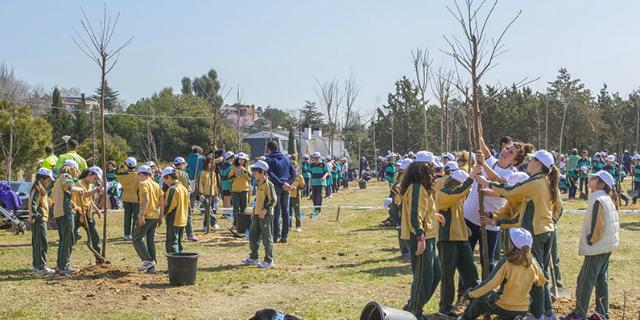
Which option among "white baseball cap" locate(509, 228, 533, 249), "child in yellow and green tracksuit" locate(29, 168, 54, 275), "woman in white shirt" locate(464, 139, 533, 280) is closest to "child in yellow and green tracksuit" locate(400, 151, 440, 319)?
"white baseball cap" locate(509, 228, 533, 249)

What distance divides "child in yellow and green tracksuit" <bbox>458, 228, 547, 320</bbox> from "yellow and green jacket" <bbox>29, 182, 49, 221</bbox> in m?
6.92

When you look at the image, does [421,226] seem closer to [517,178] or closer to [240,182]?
[517,178]

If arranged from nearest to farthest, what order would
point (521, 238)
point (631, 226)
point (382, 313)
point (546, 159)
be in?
point (382, 313) < point (521, 238) < point (546, 159) < point (631, 226)

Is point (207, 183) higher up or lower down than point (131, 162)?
lower down

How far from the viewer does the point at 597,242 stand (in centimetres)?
709

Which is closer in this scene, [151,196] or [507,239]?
[507,239]

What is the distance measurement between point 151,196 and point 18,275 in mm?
2350

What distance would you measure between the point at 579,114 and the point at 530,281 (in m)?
48.4

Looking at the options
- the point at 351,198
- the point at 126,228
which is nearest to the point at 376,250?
the point at 126,228

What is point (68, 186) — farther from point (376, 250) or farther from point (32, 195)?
point (376, 250)

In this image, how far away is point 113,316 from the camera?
764 centimetres

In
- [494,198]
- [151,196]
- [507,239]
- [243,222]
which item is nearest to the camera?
[507,239]

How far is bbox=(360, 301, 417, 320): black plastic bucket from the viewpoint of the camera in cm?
585

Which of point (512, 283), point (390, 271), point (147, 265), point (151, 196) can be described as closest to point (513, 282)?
point (512, 283)
